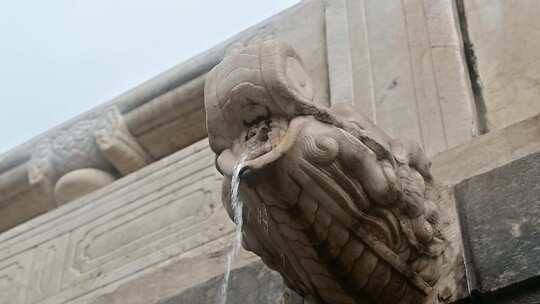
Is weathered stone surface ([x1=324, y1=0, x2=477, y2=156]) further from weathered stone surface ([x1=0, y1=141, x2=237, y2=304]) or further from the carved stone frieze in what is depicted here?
the carved stone frieze

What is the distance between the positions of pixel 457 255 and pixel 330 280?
33cm

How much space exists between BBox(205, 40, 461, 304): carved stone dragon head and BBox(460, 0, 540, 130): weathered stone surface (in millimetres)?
616

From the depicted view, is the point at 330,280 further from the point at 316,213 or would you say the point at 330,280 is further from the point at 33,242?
the point at 33,242

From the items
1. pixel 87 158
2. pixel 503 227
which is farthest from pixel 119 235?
pixel 503 227

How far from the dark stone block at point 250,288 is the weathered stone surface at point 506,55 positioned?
28.8 inches

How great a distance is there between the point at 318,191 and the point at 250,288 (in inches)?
24.5

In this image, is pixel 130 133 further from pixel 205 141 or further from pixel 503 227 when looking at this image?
pixel 503 227

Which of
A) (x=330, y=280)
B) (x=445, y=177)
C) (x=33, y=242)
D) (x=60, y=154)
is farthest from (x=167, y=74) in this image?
(x=330, y=280)

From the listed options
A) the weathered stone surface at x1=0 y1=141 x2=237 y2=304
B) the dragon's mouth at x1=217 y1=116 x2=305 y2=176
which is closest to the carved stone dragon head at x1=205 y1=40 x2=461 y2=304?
the dragon's mouth at x1=217 y1=116 x2=305 y2=176

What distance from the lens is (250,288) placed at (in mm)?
3209

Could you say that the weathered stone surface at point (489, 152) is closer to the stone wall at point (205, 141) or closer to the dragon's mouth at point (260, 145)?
the stone wall at point (205, 141)

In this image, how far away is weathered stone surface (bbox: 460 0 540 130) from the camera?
133 inches

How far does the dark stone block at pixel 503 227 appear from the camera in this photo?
2.71 m

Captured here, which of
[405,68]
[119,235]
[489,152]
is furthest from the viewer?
[119,235]
